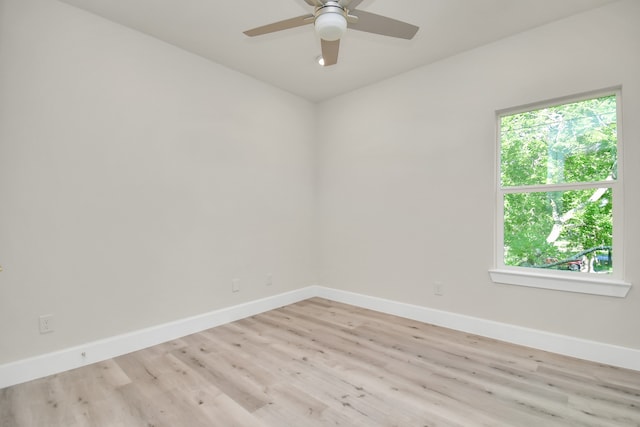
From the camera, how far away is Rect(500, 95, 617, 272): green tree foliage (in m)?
2.50

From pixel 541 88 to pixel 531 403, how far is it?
7.94 feet

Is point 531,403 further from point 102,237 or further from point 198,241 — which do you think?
point 102,237

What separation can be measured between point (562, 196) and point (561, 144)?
1.46ft

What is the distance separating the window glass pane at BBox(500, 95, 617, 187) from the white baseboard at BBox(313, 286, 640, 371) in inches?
50.7

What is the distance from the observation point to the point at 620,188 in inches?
94.2

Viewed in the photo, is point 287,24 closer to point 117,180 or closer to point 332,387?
point 117,180

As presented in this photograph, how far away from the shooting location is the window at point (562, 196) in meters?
2.46

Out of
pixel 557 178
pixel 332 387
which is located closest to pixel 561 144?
pixel 557 178

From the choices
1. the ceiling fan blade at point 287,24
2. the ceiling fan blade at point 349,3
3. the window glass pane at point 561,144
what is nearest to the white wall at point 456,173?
the window glass pane at point 561,144

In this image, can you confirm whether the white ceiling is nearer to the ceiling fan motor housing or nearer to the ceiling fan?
the ceiling fan

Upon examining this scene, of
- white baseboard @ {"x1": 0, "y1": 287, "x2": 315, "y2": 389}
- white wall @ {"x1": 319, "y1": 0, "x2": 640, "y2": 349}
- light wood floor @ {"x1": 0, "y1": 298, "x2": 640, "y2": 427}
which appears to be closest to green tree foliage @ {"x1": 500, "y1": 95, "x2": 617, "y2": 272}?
white wall @ {"x1": 319, "y1": 0, "x2": 640, "y2": 349}

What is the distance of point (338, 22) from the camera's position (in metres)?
1.68

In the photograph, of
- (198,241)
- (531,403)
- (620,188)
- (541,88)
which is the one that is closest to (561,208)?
(620,188)

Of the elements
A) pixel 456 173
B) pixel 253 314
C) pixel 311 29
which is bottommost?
pixel 253 314
